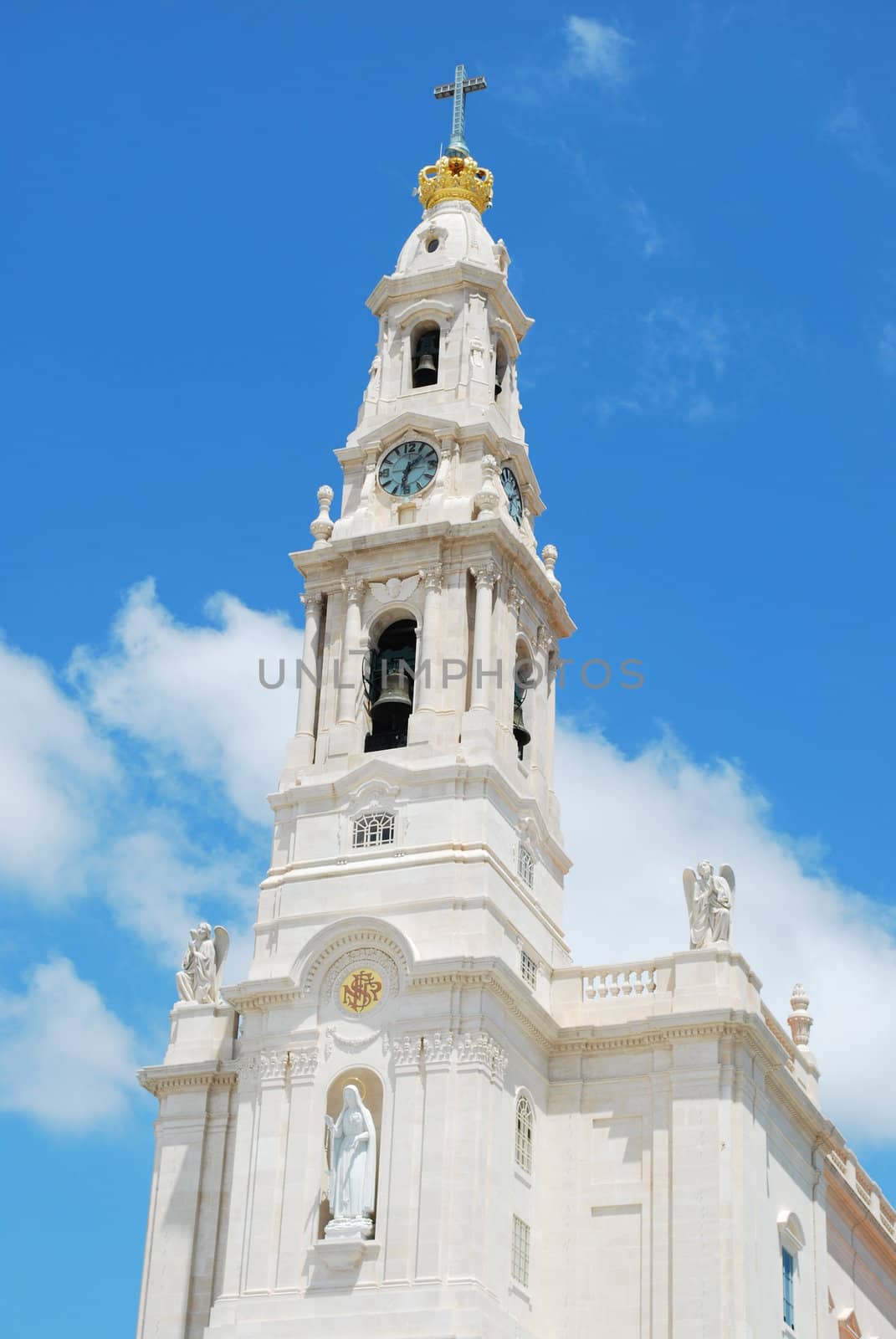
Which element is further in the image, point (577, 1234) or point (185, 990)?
point (185, 990)

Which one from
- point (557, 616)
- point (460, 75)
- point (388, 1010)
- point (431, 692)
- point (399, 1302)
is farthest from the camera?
point (460, 75)

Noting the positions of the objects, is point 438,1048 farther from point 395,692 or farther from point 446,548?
point 446,548

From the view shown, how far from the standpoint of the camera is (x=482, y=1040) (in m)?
46.7

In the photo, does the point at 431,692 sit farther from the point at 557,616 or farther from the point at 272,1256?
the point at 272,1256

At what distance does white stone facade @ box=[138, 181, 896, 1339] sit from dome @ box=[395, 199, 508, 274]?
6288 mm

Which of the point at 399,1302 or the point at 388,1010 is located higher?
the point at 388,1010

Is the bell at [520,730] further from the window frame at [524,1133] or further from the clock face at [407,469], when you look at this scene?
the window frame at [524,1133]

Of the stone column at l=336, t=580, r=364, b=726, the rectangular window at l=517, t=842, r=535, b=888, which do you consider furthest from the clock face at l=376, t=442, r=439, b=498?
the rectangular window at l=517, t=842, r=535, b=888

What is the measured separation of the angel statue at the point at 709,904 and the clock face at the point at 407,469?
13.3 meters

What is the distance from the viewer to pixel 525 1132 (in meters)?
48.6

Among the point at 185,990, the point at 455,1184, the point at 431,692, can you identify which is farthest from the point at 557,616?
the point at 455,1184

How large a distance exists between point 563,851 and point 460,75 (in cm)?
2654

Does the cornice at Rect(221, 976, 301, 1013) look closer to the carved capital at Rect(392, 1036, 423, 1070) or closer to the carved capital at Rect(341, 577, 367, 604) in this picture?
the carved capital at Rect(392, 1036, 423, 1070)

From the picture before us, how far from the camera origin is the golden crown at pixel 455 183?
64.1m
